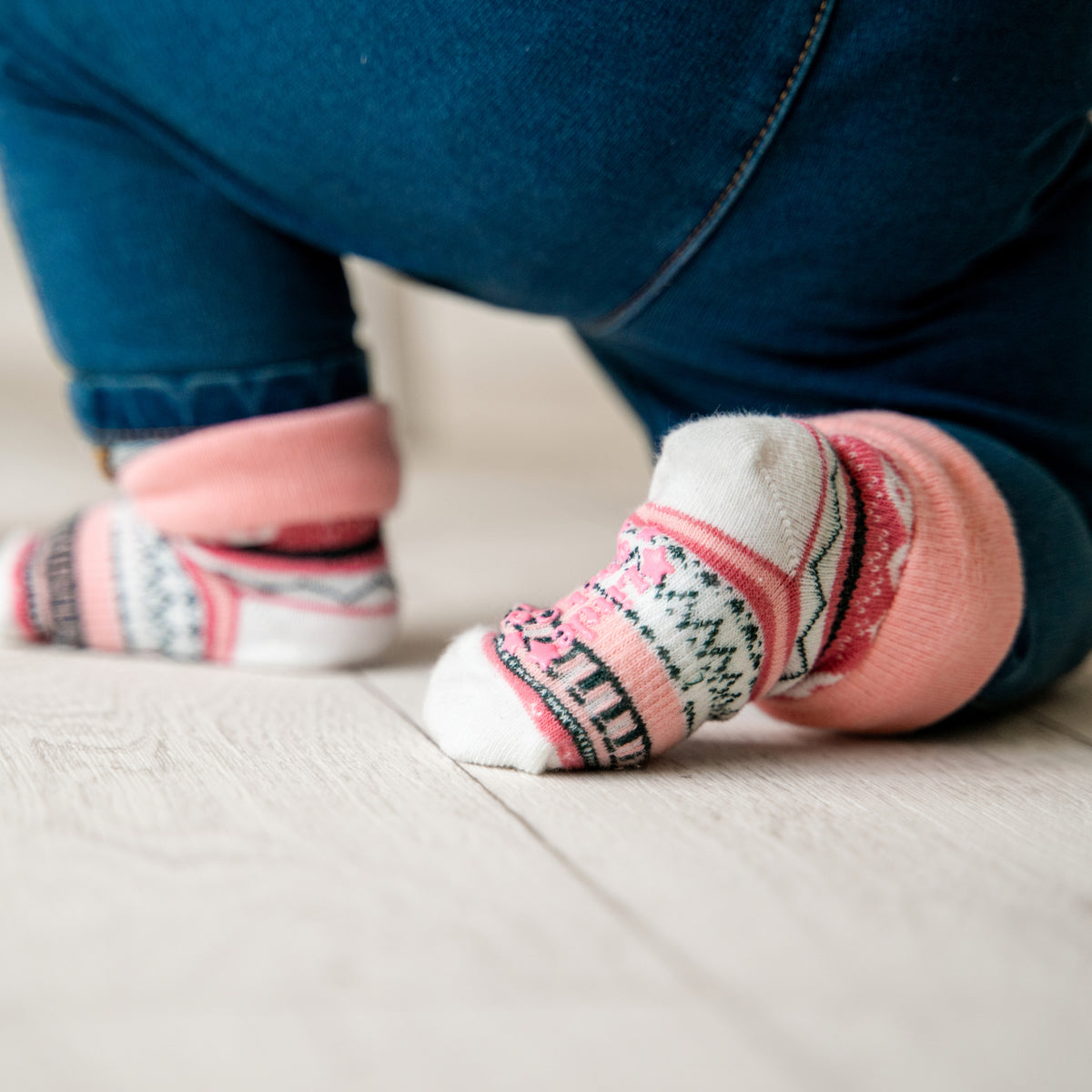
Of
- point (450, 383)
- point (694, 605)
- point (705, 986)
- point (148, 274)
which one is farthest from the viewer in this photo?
point (450, 383)

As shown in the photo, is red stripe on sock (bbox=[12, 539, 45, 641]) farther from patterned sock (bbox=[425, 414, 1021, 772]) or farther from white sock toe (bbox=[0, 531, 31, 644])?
patterned sock (bbox=[425, 414, 1021, 772])

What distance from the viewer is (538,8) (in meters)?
0.41

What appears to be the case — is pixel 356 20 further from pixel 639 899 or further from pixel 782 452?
pixel 639 899

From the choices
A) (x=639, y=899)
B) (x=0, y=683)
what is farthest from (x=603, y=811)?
(x=0, y=683)

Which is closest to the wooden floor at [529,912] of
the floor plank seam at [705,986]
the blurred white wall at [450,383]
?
the floor plank seam at [705,986]

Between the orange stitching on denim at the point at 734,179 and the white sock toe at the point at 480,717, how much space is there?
0.16 meters

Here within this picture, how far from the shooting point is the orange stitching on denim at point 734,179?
0.42 m

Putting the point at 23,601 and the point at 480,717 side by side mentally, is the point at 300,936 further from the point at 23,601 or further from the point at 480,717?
the point at 23,601

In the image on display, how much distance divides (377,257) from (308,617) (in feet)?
0.66

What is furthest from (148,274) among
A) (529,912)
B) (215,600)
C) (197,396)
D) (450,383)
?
(450,383)

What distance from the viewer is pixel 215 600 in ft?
2.10

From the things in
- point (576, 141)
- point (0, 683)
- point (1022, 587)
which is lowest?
point (0, 683)

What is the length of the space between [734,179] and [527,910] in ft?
0.92

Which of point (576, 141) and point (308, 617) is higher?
point (576, 141)
